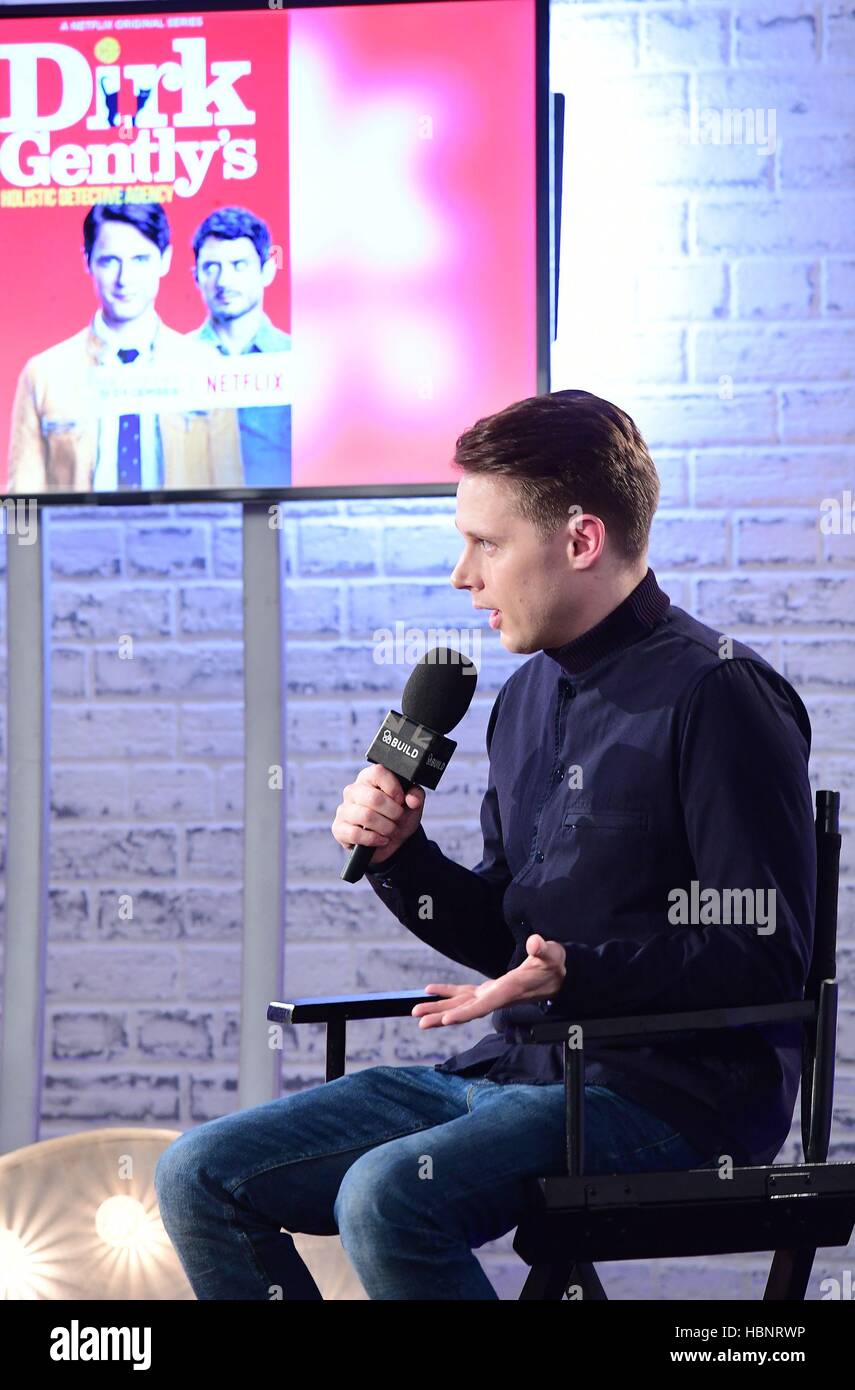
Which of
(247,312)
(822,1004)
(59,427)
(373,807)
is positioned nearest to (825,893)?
(822,1004)

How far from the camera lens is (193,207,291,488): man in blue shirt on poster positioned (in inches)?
86.3

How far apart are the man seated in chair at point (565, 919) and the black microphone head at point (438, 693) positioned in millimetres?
70

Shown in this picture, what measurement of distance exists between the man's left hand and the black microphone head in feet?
0.89

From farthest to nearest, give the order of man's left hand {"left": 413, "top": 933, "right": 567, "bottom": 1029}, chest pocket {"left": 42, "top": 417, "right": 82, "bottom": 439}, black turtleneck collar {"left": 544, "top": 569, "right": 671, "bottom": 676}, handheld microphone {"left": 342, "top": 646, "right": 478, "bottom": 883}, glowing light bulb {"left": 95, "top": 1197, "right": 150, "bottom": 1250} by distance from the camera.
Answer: chest pocket {"left": 42, "top": 417, "right": 82, "bottom": 439} → glowing light bulb {"left": 95, "top": 1197, "right": 150, "bottom": 1250} → black turtleneck collar {"left": 544, "top": 569, "right": 671, "bottom": 676} → handheld microphone {"left": 342, "top": 646, "right": 478, "bottom": 883} → man's left hand {"left": 413, "top": 933, "right": 567, "bottom": 1029}

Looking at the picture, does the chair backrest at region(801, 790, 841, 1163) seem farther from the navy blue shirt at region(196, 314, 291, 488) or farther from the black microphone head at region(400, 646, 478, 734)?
the navy blue shirt at region(196, 314, 291, 488)

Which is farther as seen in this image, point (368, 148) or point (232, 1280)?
point (368, 148)

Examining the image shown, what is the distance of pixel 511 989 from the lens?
129 centimetres

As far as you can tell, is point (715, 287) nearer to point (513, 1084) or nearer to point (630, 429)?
point (630, 429)

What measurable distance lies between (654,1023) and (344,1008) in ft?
1.35

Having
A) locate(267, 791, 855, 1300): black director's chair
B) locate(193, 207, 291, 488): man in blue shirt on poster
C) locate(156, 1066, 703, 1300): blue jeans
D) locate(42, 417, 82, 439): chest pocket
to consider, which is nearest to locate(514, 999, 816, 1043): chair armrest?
locate(267, 791, 855, 1300): black director's chair

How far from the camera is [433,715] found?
58.9 inches
